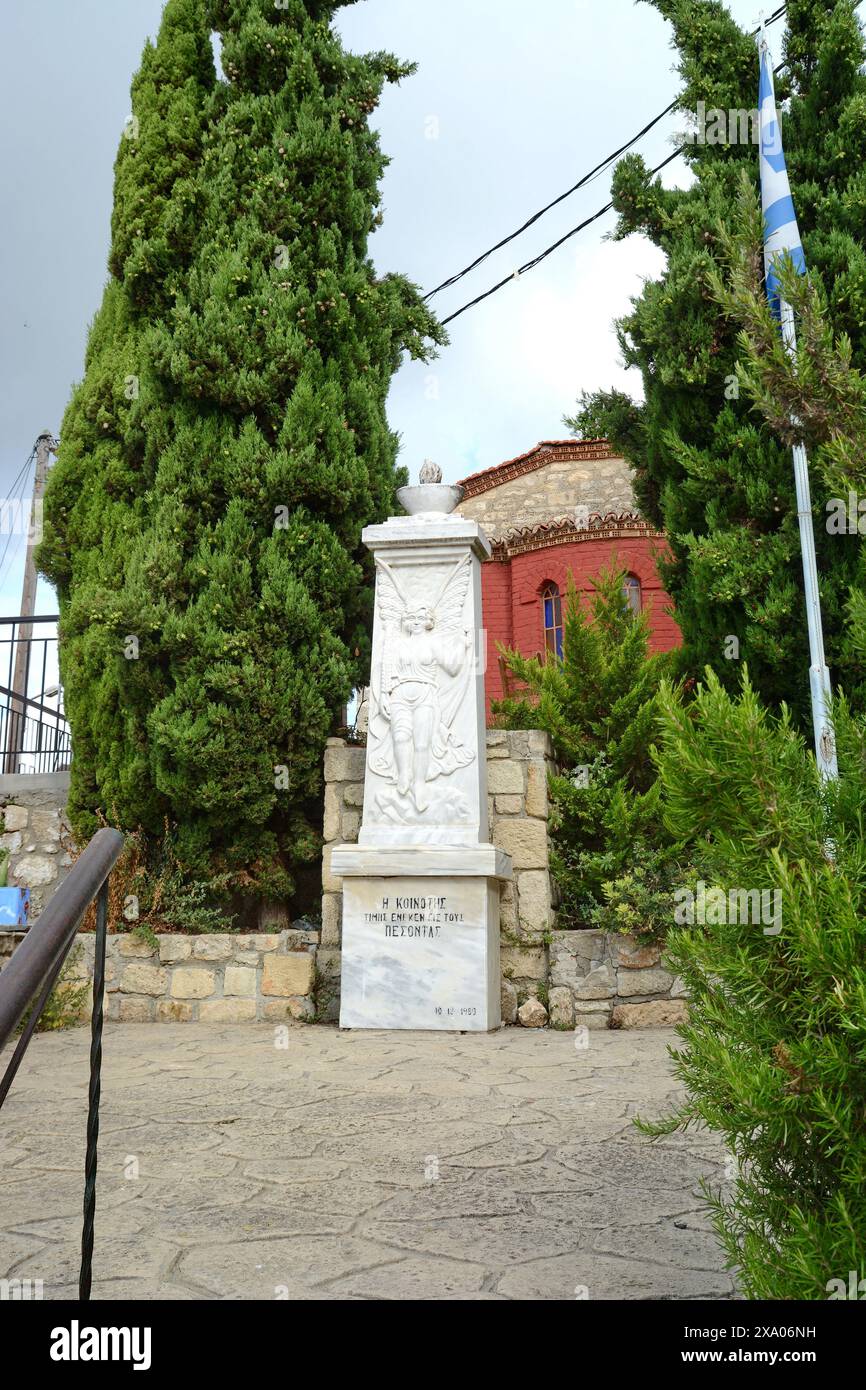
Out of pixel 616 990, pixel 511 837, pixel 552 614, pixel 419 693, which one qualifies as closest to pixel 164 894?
pixel 419 693

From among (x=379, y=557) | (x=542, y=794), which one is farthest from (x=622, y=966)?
(x=379, y=557)

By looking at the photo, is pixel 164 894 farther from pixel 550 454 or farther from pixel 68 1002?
pixel 550 454

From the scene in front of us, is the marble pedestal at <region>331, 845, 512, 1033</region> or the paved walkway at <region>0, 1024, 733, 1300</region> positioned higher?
the marble pedestal at <region>331, 845, 512, 1033</region>

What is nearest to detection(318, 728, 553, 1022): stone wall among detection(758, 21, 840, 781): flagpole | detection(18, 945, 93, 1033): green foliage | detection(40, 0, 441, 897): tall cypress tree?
detection(40, 0, 441, 897): tall cypress tree

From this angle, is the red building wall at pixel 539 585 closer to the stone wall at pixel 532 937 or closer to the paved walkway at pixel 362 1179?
the stone wall at pixel 532 937

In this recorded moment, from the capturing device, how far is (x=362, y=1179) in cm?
301

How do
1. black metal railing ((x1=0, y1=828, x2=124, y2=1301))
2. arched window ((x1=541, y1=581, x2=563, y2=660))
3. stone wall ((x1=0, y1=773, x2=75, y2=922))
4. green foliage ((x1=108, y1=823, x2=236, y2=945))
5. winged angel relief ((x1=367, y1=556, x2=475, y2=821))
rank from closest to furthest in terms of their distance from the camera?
black metal railing ((x1=0, y1=828, x2=124, y2=1301)), winged angel relief ((x1=367, y1=556, x2=475, y2=821)), green foliage ((x1=108, y1=823, x2=236, y2=945)), stone wall ((x1=0, y1=773, x2=75, y2=922)), arched window ((x1=541, y1=581, x2=563, y2=660))

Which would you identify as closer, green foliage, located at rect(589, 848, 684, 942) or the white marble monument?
the white marble monument

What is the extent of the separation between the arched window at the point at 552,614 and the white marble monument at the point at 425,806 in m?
6.44

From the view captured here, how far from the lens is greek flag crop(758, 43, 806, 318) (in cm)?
647

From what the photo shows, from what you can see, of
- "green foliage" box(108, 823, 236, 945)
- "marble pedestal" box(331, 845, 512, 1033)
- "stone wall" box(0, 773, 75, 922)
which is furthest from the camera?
"stone wall" box(0, 773, 75, 922)

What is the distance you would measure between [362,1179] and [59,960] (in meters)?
1.83

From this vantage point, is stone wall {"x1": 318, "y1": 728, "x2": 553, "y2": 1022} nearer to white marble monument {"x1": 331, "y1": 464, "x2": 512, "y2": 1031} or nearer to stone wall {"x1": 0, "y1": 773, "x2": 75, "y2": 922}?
white marble monument {"x1": 331, "y1": 464, "x2": 512, "y2": 1031}
